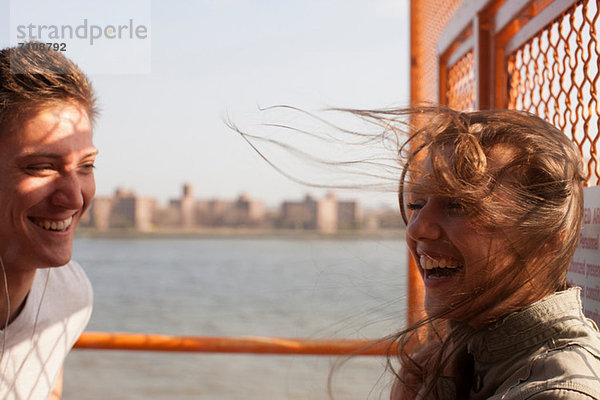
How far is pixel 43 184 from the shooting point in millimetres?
1659

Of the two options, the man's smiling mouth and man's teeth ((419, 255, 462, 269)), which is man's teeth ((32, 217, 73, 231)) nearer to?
the man's smiling mouth

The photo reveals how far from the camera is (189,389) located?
1591 centimetres

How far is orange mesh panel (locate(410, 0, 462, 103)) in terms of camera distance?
2.62 meters

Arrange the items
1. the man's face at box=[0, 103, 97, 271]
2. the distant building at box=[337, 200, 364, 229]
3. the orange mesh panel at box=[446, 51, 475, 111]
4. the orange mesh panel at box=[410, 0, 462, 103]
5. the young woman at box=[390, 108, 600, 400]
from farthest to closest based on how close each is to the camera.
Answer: the orange mesh panel at box=[410, 0, 462, 103] → the orange mesh panel at box=[446, 51, 475, 111] → the man's face at box=[0, 103, 97, 271] → the distant building at box=[337, 200, 364, 229] → the young woman at box=[390, 108, 600, 400]

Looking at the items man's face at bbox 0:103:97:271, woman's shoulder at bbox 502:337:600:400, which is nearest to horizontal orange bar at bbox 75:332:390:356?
man's face at bbox 0:103:97:271

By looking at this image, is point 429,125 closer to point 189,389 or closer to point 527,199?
point 527,199

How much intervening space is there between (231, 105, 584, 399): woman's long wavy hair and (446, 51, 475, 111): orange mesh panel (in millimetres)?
982

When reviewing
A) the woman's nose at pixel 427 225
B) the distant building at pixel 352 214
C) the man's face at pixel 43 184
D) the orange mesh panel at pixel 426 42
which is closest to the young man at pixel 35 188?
the man's face at pixel 43 184

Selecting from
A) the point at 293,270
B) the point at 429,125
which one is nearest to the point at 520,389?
the point at 429,125

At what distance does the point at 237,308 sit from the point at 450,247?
29698 millimetres

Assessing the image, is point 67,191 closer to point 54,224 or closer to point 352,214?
point 54,224

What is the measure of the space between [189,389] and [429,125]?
15.8 meters

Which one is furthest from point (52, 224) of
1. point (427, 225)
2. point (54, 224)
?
point (427, 225)

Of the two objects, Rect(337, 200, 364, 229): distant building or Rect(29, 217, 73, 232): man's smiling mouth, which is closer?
Rect(337, 200, 364, 229): distant building
